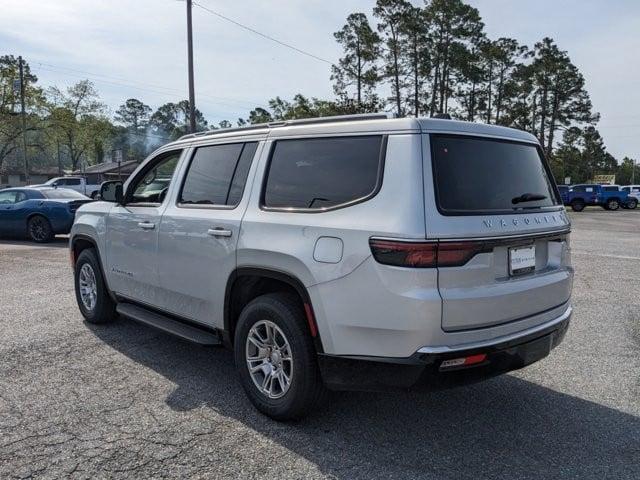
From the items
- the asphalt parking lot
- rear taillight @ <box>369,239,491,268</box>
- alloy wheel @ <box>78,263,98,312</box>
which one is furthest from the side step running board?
rear taillight @ <box>369,239,491,268</box>

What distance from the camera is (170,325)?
169 inches

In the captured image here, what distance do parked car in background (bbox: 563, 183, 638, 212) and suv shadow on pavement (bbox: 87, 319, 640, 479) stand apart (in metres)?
36.5

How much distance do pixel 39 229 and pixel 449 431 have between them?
12757 mm

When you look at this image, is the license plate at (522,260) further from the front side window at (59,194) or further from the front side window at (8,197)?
the front side window at (8,197)

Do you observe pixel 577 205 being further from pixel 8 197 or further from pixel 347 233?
pixel 347 233

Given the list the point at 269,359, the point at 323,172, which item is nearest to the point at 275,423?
the point at 269,359

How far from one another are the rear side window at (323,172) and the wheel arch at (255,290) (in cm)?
45

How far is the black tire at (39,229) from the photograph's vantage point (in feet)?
43.2

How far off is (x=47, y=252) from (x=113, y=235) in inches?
300

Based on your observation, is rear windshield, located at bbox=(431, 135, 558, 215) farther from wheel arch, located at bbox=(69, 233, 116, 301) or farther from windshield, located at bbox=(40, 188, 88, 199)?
windshield, located at bbox=(40, 188, 88, 199)

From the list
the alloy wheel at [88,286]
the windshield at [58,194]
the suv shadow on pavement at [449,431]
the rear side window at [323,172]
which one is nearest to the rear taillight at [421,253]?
the rear side window at [323,172]

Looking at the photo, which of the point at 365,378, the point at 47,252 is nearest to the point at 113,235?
the point at 365,378

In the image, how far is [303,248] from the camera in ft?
10.3

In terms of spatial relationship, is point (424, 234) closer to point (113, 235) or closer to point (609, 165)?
point (113, 235)
